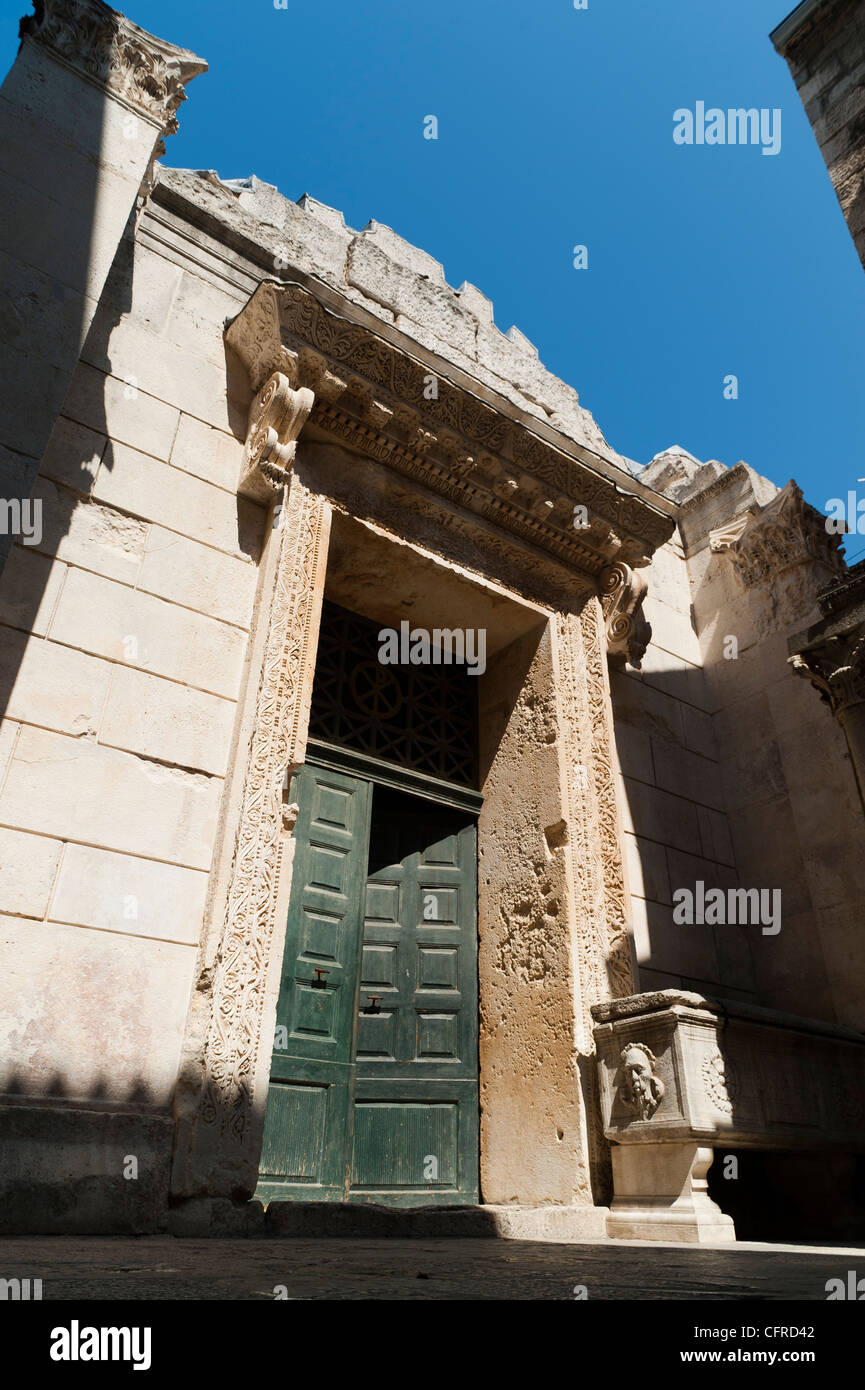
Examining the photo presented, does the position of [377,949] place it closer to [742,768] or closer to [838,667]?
[838,667]

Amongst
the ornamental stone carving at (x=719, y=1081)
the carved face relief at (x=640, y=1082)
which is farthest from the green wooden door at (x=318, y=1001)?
the ornamental stone carving at (x=719, y=1081)

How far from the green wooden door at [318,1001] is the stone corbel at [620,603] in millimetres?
2392

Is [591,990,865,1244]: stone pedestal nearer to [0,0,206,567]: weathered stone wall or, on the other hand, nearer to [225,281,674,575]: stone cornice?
[225,281,674,575]: stone cornice

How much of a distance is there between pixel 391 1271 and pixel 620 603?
552 centimetres

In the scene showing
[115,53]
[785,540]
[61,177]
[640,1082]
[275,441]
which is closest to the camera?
Answer: [61,177]

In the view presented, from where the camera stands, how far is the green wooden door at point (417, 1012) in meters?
5.21

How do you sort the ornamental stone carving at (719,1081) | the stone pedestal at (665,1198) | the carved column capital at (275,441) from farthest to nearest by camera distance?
1. the carved column capital at (275,441)
2. the ornamental stone carving at (719,1081)
3. the stone pedestal at (665,1198)

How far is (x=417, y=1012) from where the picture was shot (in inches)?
221

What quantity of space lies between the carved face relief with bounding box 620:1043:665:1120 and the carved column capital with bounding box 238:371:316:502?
378cm

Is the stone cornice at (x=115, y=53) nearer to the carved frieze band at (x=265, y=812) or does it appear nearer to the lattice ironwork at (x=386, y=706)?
the carved frieze band at (x=265, y=812)

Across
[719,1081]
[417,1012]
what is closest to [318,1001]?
[417,1012]

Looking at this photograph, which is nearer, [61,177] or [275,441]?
[61,177]

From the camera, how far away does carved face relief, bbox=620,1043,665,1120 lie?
4.36 m
